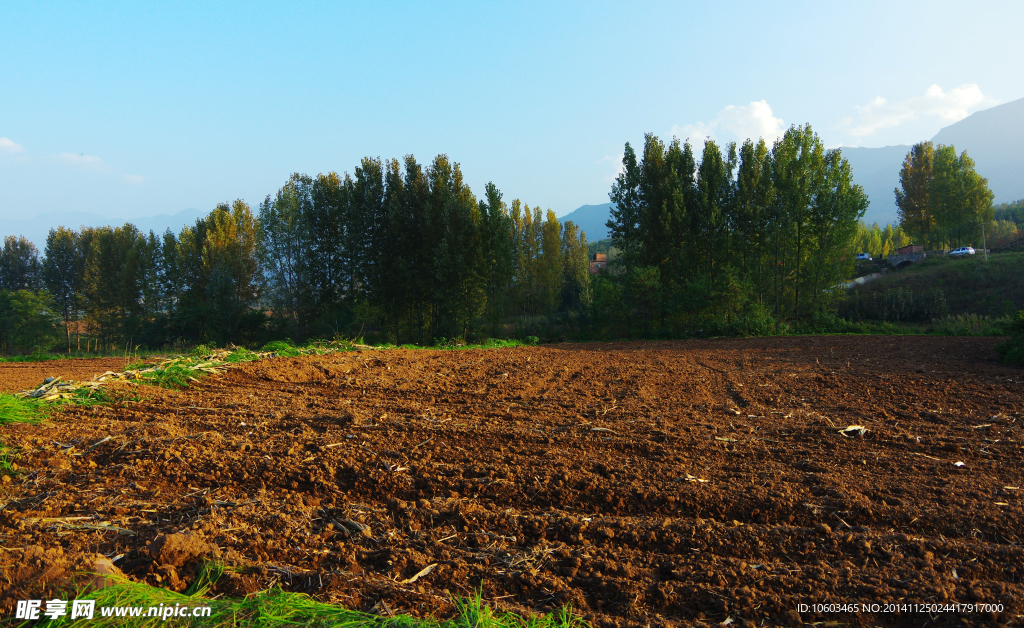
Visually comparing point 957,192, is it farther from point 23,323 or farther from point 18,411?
point 23,323

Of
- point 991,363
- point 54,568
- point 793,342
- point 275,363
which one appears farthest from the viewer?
point 793,342

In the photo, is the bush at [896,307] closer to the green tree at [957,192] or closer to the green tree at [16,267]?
the green tree at [957,192]

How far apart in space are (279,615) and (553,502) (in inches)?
69.0

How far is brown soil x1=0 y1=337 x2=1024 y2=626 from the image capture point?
2.27 m

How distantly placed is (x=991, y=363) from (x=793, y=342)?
5424mm

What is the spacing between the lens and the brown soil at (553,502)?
7.43 feet

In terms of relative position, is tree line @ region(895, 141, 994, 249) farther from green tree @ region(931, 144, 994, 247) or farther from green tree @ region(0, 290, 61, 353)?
green tree @ region(0, 290, 61, 353)

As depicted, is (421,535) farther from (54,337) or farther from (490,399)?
(54,337)

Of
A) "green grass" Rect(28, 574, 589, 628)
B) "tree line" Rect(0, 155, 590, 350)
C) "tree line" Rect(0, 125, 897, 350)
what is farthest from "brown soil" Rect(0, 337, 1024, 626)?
"tree line" Rect(0, 155, 590, 350)

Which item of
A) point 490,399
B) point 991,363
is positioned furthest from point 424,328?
point 991,363

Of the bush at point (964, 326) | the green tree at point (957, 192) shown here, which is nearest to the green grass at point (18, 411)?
the bush at point (964, 326)

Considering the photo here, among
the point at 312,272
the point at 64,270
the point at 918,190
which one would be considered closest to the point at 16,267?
the point at 64,270

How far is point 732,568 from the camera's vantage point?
94.7 inches

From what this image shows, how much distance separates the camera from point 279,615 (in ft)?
6.67
